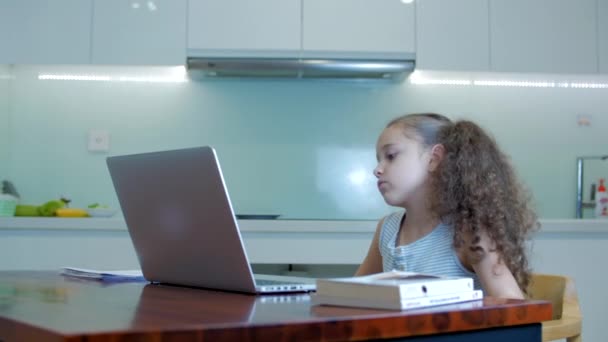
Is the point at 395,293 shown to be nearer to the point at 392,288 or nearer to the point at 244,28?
the point at 392,288

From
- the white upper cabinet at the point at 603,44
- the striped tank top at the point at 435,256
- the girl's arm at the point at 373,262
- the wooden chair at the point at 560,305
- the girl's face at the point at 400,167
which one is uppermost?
the white upper cabinet at the point at 603,44

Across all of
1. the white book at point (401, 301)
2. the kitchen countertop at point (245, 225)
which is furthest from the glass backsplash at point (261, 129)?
the white book at point (401, 301)

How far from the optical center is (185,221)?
1111 mm

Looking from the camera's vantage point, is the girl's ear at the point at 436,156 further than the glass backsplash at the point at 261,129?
No

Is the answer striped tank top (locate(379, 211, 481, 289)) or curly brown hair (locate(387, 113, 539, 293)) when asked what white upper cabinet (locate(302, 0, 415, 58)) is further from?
A: striped tank top (locate(379, 211, 481, 289))

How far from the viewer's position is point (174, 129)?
3564 mm

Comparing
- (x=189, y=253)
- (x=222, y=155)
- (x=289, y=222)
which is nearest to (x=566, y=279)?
(x=189, y=253)

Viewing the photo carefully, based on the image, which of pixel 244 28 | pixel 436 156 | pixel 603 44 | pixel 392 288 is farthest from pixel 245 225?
pixel 392 288

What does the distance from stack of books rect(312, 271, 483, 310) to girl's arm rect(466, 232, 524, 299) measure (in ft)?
1.04

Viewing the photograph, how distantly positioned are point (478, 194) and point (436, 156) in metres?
0.15

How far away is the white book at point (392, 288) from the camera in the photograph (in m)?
0.79

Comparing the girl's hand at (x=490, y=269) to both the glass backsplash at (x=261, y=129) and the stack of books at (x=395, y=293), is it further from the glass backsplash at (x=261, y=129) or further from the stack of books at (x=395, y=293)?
the glass backsplash at (x=261, y=129)

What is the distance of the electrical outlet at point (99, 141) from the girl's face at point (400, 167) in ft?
7.58

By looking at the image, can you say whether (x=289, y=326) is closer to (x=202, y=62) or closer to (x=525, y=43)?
(x=202, y=62)
